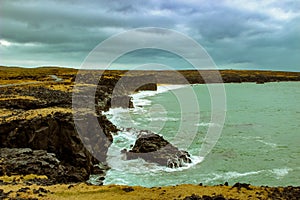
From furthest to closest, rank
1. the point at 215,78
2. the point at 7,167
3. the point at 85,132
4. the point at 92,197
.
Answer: the point at 215,78
the point at 85,132
the point at 7,167
the point at 92,197

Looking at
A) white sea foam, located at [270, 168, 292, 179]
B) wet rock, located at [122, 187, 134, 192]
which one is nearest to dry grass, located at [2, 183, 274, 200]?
wet rock, located at [122, 187, 134, 192]

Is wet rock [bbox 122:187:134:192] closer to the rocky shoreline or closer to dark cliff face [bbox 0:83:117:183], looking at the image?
the rocky shoreline

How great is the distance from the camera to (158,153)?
2348 centimetres

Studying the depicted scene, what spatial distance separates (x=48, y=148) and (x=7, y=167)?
480 cm

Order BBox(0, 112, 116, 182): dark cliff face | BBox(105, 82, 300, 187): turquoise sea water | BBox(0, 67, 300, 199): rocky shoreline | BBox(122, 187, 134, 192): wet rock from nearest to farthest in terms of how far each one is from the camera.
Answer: BBox(122, 187, 134, 192): wet rock → BBox(0, 67, 300, 199): rocky shoreline → BBox(0, 112, 116, 182): dark cliff face → BBox(105, 82, 300, 187): turquoise sea water

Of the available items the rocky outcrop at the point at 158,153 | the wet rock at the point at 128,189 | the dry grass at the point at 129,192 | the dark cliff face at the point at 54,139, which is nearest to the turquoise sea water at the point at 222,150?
the rocky outcrop at the point at 158,153

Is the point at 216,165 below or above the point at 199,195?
below

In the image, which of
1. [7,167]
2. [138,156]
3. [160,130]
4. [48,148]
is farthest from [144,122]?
[7,167]

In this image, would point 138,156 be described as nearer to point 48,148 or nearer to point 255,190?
point 48,148

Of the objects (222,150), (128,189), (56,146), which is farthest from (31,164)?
(222,150)

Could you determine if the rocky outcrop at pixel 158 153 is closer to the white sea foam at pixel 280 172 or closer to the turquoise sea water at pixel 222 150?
the turquoise sea water at pixel 222 150

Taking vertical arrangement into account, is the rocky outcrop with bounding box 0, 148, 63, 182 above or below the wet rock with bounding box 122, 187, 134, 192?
above

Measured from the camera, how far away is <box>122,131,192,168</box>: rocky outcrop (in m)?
22.4

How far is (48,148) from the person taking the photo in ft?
64.2
